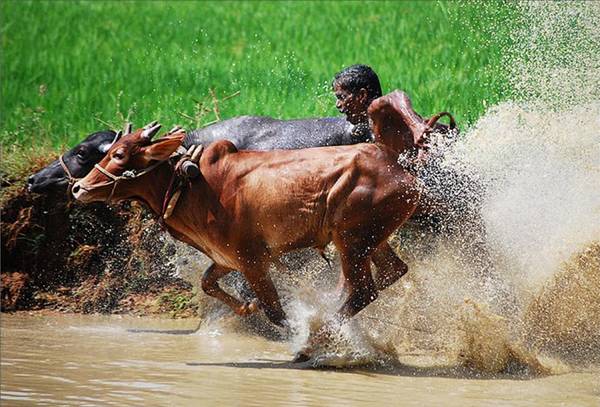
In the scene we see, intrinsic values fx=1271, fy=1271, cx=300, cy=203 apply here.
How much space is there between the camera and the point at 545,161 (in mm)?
8578

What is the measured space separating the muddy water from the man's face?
5.54 ft

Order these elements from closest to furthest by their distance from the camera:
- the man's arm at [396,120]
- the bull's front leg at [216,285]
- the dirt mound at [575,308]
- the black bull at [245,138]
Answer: the man's arm at [396,120], the dirt mound at [575,308], the bull's front leg at [216,285], the black bull at [245,138]

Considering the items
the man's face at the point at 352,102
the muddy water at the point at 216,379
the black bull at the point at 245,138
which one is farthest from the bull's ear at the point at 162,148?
the black bull at the point at 245,138

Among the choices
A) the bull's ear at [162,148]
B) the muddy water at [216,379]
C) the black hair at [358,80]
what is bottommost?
the muddy water at [216,379]

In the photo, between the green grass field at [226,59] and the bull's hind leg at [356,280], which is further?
the green grass field at [226,59]

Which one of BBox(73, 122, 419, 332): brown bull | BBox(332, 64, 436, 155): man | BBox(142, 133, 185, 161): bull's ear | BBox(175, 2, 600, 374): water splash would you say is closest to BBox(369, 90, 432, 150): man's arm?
BBox(73, 122, 419, 332): brown bull

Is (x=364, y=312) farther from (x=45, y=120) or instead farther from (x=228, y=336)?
(x=45, y=120)

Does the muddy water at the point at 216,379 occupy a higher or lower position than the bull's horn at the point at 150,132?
lower

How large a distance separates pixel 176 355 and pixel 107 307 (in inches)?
75.3

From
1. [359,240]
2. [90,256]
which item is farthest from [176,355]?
[90,256]

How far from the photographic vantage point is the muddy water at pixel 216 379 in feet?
22.5

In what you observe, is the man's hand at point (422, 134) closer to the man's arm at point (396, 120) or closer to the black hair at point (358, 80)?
the man's arm at point (396, 120)

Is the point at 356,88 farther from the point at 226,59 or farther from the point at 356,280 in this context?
the point at 226,59

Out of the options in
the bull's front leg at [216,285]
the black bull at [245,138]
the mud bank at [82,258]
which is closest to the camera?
the bull's front leg at [216,285]
